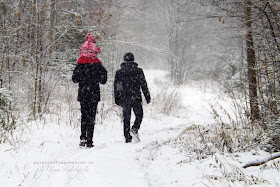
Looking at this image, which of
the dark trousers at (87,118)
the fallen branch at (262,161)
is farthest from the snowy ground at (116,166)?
the dark trousers at (87,118)

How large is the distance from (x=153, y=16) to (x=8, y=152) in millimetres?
20408

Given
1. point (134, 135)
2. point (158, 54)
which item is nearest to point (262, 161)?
point (134, 135)

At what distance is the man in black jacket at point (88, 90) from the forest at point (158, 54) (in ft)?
4.09

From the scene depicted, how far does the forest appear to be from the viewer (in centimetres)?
357

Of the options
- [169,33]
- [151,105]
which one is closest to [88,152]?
[151,105]

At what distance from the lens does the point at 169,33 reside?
814 inches

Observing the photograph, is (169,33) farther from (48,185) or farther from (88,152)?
(48,185)

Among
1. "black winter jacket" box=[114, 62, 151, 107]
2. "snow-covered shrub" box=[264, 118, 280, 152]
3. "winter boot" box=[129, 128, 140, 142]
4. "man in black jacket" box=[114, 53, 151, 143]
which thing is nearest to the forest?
"snow-covered shrub" box=[264, 118, 280, 152]

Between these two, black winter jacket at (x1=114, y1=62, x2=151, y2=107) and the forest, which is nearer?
the forest

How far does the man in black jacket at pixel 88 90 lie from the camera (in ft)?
14.0

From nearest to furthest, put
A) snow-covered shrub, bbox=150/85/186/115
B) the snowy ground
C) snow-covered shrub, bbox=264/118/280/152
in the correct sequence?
the snowy ground < snow-covered shrub, bbox=264/118/280/152 < snow-covered shrub, bbox=150/85/186/115

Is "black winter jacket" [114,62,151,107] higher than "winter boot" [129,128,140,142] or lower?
higher

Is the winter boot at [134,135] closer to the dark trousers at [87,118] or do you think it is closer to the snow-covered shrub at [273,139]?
the dark trousers at [87,118]

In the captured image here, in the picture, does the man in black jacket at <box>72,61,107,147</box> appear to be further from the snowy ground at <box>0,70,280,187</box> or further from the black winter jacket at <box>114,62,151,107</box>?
the black winter jacket at <box>114,62,151,107</box>
